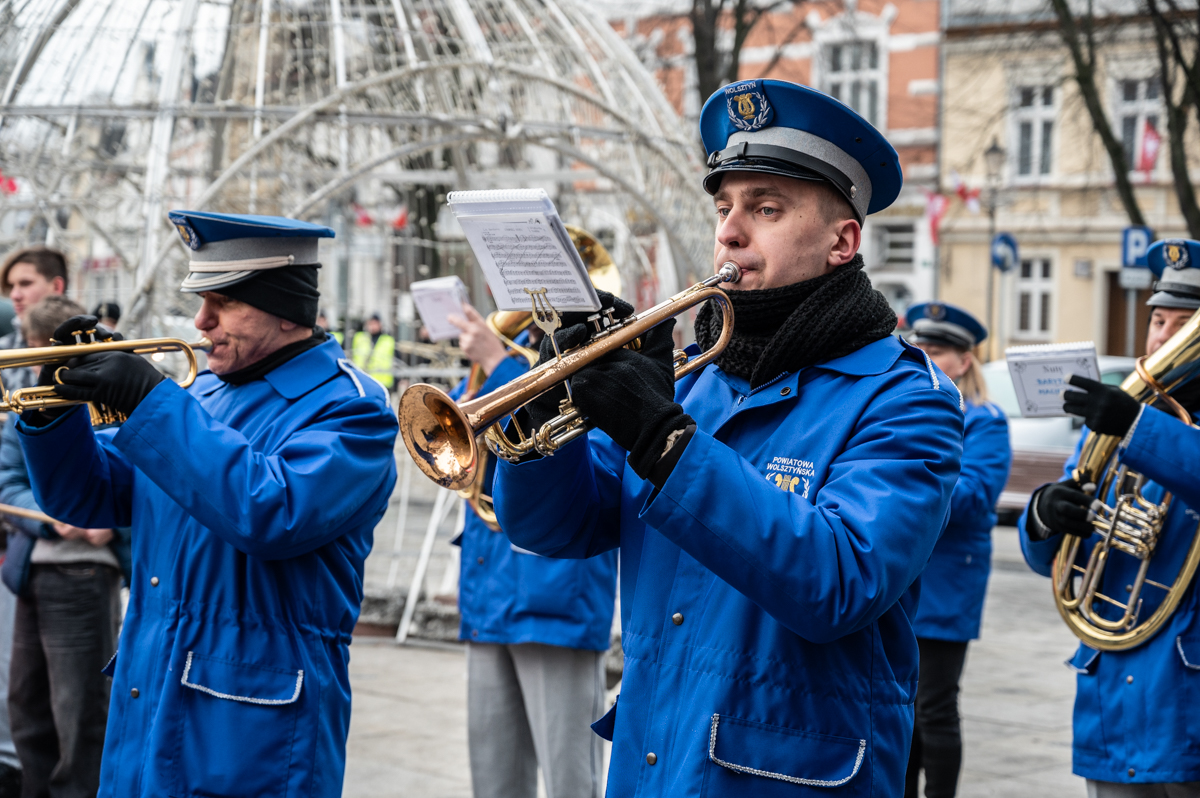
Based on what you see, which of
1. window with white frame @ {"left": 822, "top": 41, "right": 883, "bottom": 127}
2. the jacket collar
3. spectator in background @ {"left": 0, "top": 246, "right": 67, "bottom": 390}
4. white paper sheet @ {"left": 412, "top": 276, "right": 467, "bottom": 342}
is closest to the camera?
the jacket collar

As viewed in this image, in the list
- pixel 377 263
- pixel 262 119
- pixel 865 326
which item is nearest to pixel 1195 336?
pixel 865 326

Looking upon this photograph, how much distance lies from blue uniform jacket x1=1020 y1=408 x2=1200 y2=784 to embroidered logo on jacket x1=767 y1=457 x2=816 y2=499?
1579mm

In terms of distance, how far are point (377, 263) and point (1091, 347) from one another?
16.2ft

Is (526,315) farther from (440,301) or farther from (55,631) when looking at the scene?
(55,631)

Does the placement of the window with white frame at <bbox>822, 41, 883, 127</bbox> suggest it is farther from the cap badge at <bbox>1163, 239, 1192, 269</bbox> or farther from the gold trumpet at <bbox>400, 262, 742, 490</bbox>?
the gold trumpet at <bbox>400, 262, 742, 490</bbox>

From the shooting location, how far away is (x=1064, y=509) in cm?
362

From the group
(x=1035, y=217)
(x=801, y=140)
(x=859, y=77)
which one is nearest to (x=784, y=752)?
(x=801, y=140)

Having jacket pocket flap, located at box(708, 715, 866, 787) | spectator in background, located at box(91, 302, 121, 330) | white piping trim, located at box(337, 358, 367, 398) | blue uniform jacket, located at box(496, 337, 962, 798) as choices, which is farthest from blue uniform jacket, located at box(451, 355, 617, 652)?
spectator in background, located at box(91, 302, 121, 330)

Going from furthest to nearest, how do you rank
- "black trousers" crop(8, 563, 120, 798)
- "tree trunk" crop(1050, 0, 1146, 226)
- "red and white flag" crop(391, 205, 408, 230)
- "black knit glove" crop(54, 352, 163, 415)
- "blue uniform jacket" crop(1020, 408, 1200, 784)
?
"tree trunk" crop(1050, 0, 1146, 226) < "red and white flag" crop(391, 205, 408, 230) < "black trousers" crop(8, 563, 120, 798) < "blue uniform jacket" crop(1020, 408, 1200, 784) < "black knit glove" crop(54, 352, 163, 415)

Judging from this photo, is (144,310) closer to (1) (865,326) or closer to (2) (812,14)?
(1) (865,326)

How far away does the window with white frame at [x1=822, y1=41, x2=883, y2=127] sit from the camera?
25.6 m

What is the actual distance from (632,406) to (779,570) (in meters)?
0.32

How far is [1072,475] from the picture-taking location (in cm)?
378

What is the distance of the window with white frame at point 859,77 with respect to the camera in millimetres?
25559
